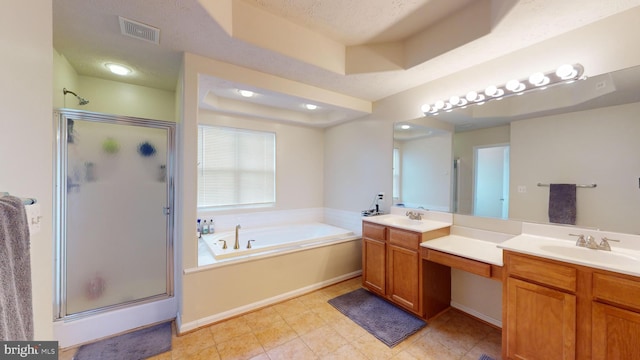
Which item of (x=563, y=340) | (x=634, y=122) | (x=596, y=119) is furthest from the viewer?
(x=596, y=119)

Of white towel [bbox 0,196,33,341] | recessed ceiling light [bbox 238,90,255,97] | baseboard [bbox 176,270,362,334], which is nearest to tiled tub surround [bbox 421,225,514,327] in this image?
baseboard [bbox 176,270,362,334]

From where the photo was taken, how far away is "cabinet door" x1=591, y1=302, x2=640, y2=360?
122cm

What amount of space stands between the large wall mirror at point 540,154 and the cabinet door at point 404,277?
72cm

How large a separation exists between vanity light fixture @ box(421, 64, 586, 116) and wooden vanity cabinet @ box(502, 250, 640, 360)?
137 cm

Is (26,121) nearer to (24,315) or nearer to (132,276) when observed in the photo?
(24,315)

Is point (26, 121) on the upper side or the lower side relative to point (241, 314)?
upper

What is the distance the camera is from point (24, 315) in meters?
0.72

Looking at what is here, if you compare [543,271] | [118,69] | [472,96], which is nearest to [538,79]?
[472,96]

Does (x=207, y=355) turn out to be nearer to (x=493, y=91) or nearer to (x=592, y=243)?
(x=592, y=243)

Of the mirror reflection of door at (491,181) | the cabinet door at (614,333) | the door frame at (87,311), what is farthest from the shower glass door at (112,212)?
the cabinet door at (614,333)

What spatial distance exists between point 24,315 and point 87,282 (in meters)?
1.83

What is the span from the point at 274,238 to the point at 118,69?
2.73 meters

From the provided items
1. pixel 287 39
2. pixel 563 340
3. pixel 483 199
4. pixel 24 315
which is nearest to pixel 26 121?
pixel 24 315

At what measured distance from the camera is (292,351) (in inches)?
73.0
